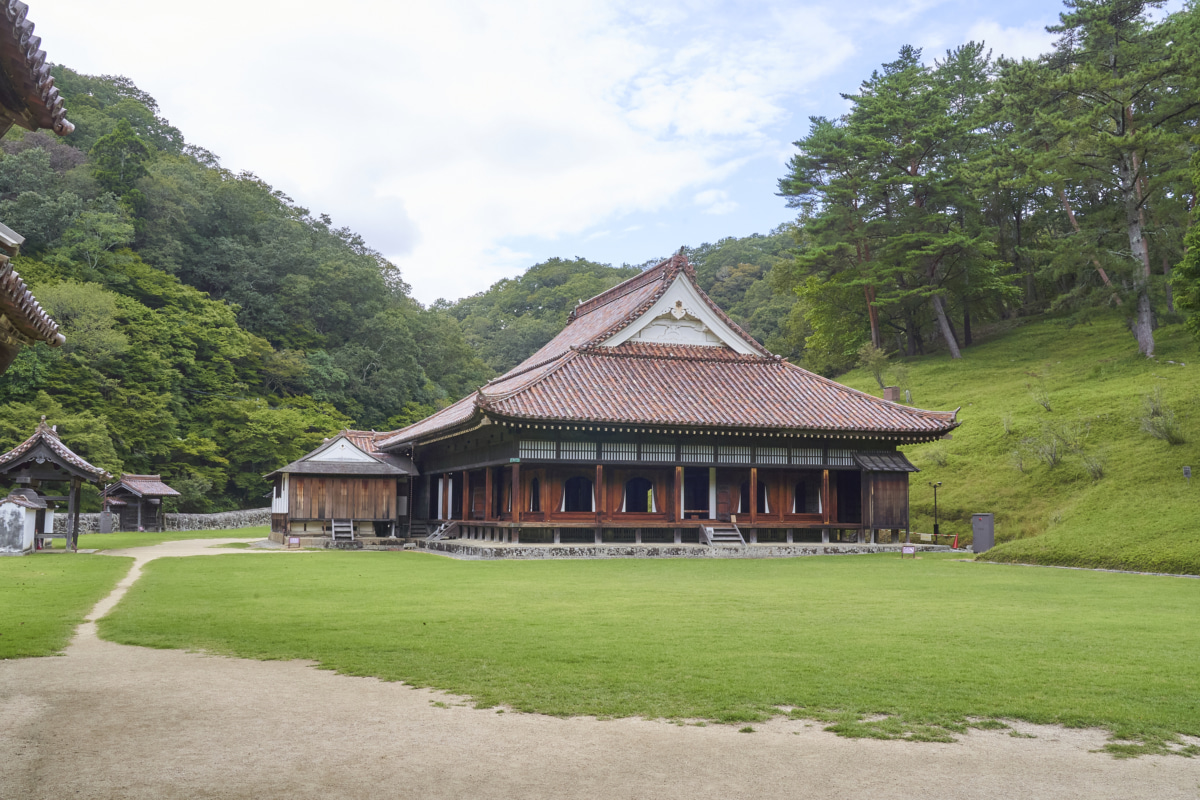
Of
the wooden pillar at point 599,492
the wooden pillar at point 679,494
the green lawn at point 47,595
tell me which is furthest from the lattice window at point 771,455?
the green lawn at point 47,595

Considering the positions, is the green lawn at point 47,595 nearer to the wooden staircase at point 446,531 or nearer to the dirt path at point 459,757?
the dirt path at point 459,757

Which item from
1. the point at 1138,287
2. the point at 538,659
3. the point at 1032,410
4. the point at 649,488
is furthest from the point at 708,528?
the point at 1138,287

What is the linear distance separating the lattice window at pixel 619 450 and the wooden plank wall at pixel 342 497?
32.2ft

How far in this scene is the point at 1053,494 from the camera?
29297 millimetres

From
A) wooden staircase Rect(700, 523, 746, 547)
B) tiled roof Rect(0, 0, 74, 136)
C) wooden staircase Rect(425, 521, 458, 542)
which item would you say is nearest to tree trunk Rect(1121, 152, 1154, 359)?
wooden staircase Rect(700, 523, 746, 547)

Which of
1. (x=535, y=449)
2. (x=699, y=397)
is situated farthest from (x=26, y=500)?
(x=699, y=397)

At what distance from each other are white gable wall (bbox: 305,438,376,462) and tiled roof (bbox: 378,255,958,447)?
203cm

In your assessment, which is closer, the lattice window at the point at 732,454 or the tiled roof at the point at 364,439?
the lattice window at the point at 732,454

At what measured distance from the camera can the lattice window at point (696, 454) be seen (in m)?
28.7

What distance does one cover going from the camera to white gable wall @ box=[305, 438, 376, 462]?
32.9m

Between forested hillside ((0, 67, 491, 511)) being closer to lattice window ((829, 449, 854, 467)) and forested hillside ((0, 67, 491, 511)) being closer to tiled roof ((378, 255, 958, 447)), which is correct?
tiled roof ((378, 255, 958, 447))

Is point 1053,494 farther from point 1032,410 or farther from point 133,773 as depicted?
point 133,773

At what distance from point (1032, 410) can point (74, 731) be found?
36.8 m

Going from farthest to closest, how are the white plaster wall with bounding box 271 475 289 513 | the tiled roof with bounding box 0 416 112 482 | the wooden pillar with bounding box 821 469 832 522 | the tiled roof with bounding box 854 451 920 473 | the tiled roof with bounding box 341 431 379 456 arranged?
the tiled roof with bounding box 341 431 379 456
the white plaster wall with bounding box 271 475 289 513
the wooden pillar with bounding box 821 469 832 522
the tiled roof with bounding box 854 451 920 473
the tiled roof with bounding box 0 416 112 482
